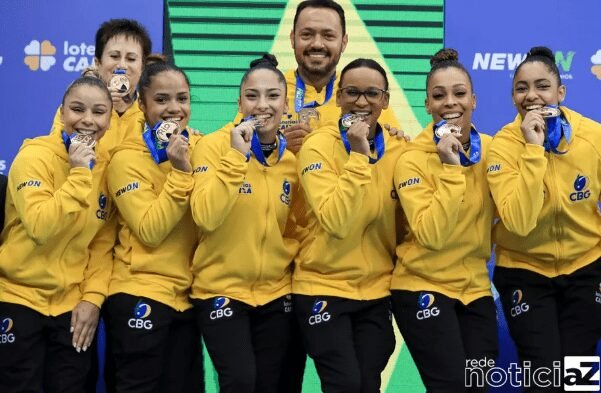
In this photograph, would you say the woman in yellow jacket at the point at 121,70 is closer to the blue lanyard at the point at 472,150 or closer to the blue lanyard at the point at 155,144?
the blue lanyard at the point at 155,144

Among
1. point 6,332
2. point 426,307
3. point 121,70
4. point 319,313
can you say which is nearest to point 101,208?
point 6,332

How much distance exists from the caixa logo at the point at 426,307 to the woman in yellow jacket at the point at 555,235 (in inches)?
17.8

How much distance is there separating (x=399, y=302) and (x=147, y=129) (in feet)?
4.41

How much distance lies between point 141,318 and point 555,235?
187 cm

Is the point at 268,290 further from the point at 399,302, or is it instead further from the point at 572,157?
the point at 572,157

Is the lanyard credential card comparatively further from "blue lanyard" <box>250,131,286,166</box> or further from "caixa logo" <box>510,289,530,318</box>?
"caixa logo" <box>510,289,530,318</box>

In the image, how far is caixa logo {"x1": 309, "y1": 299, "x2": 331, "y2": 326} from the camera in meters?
4.57

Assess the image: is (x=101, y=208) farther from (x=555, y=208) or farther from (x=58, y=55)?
(x=555, y=208)

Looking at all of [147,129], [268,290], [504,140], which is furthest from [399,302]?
[147,129]

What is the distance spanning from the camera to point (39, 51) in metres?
6.18

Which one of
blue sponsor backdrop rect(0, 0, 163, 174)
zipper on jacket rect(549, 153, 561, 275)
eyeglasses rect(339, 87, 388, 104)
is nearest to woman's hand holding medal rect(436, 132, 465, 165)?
eyeglasses rect(339, 87, 388, 104)

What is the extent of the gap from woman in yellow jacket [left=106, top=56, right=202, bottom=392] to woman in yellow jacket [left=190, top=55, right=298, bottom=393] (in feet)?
0.32

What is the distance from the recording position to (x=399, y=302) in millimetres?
4688

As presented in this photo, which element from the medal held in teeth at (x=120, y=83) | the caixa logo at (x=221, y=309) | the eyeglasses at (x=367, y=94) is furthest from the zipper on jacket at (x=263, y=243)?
the medal held in teeth at (x=120, y=83)
